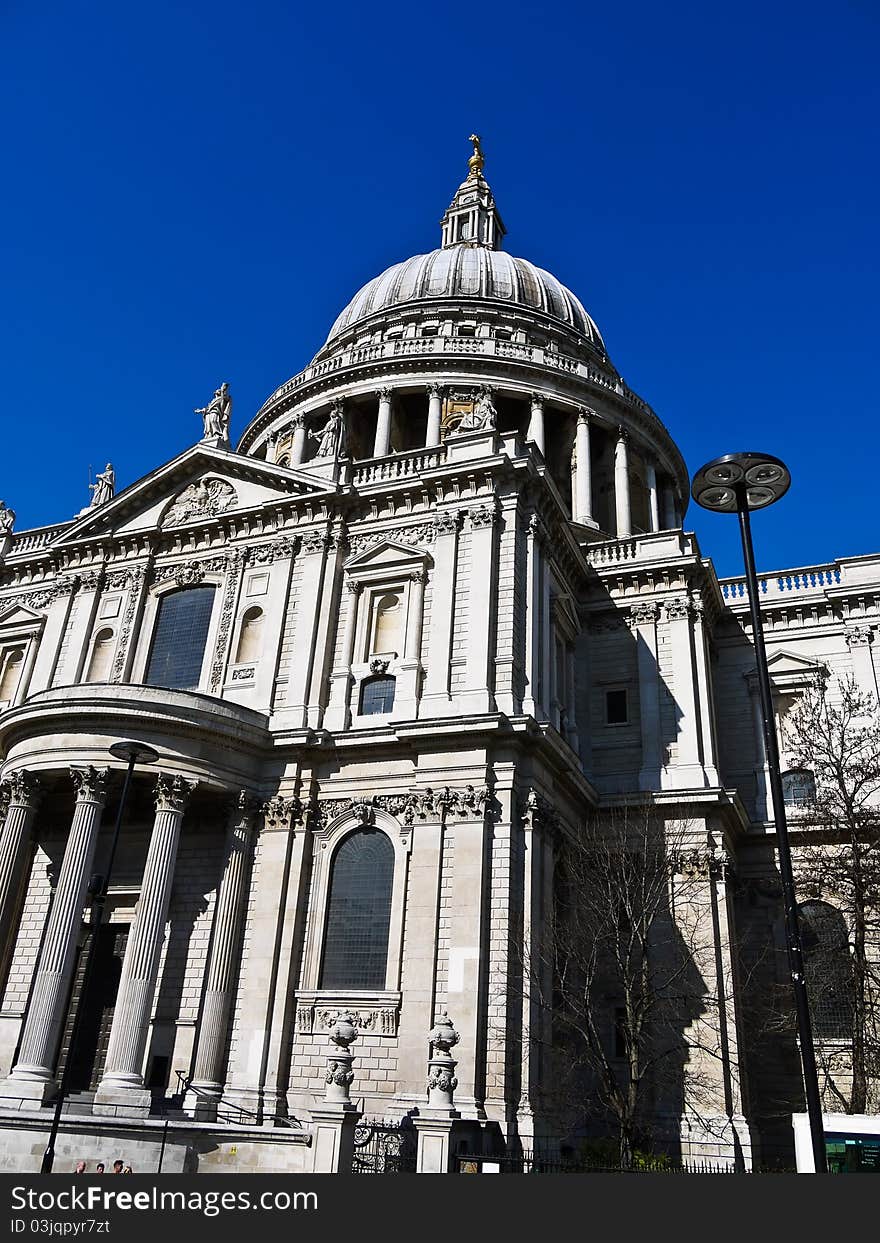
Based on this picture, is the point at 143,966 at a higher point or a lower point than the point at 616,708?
lower

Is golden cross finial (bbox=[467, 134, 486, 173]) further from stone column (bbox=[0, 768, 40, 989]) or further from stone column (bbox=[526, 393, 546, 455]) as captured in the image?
stone column (bbox=[0, 768, 40, 989])

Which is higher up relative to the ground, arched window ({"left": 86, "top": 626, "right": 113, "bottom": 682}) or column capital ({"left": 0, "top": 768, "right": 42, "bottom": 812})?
arched window ({"left": 86, "top": 626, "right": 113, "bottom": 682})

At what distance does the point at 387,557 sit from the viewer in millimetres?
31078

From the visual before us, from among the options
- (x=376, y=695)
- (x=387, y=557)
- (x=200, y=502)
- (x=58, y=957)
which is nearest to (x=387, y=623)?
(x=387, y=557)

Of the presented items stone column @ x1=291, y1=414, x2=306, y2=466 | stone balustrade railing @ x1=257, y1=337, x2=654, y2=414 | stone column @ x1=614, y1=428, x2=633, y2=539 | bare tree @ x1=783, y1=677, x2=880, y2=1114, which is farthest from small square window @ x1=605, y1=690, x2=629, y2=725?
stone column @ x1=291, y1=414, x2=306, y2=466

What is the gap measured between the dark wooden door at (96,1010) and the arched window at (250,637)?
8.51m

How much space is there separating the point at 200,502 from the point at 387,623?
9070mm

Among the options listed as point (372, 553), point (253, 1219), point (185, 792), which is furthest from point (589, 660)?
point (253, 1219)

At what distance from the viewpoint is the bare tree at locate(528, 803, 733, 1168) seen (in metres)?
24.8

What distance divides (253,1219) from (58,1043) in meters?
15.9

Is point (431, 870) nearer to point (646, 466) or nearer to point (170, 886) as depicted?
point (170, 886)

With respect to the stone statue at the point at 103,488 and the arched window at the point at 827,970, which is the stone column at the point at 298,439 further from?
the arched window at the point at 827,970

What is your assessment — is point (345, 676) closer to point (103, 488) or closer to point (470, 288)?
point (103, 488)

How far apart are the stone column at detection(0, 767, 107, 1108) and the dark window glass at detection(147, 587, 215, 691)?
21.7ft
